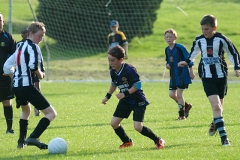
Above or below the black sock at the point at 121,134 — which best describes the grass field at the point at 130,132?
below

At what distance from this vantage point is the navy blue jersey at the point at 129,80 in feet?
27.3

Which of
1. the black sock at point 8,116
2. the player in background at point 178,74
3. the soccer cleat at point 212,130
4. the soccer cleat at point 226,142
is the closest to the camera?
the soccer cleat at point 226,142

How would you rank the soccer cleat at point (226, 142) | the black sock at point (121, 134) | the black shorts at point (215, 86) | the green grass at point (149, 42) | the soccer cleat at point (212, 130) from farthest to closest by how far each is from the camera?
the green grass at point (149, 42), the soccer cleat at point (212, 130), the black shorts at point (215, 86), the black sock at point (121, 134), the soccer cleat at point (226, 142)

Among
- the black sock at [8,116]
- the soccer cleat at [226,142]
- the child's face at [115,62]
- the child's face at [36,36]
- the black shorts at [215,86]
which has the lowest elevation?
the black sock at [8,116]

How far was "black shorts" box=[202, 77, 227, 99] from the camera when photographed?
8.83 meters

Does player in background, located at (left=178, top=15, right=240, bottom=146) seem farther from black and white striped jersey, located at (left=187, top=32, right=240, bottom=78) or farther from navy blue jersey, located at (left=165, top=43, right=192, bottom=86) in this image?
navy blue jersey, located at (left=165, top=43, right=192, bottom=86)

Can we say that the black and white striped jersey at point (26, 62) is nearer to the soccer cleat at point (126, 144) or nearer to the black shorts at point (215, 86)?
the soccer cleat at point (126, 144)

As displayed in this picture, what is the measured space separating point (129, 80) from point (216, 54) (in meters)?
1.48

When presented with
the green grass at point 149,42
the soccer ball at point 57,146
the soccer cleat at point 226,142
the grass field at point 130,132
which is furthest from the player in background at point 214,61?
the green grass at point 149,42

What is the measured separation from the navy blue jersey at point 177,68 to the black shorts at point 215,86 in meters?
3.55

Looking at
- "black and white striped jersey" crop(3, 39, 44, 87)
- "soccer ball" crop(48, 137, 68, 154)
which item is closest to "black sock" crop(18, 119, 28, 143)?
"black and white striped jersey" crop(3, 39, 44, 87)

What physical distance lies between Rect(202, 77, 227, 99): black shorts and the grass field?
751 mm

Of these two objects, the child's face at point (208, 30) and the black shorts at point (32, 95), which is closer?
the black shorts at point (32, 95)

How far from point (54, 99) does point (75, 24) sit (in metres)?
15.3
